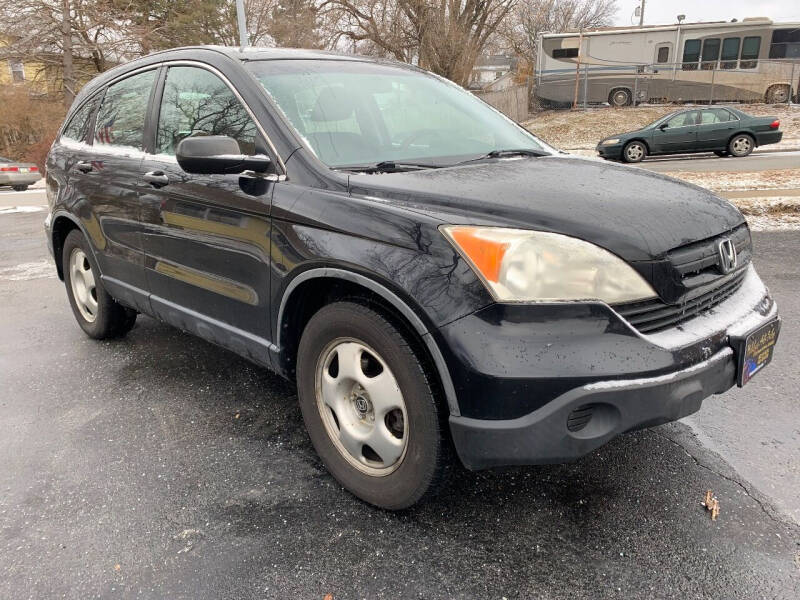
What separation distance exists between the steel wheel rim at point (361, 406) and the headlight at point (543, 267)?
1.76 ft

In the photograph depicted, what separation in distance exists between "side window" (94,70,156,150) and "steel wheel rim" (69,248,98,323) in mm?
876

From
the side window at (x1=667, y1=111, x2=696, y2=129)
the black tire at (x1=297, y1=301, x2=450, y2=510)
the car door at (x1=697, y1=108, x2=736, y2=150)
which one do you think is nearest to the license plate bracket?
the black tire at (x1=297, y1=301, x2=450, y2=510)

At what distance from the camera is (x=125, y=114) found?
12.3 ft

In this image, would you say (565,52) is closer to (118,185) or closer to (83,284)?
(83,284)

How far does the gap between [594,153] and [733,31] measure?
39.0ft

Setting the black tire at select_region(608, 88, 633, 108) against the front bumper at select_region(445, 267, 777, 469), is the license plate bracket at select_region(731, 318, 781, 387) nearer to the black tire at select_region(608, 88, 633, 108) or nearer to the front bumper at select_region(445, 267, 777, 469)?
the front bumper at select_region(445, 267, 777, 469)

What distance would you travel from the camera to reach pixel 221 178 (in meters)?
2.81

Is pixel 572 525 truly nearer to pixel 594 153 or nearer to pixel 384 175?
pixel 384 175

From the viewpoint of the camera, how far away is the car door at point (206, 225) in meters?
2.71

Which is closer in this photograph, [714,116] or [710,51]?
[714,116]

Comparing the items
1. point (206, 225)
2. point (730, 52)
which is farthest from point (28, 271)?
point (730, 52)

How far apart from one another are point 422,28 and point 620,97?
9627mm

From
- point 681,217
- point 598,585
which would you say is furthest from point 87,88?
point 598,585

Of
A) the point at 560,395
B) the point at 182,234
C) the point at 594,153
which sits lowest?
the point at 594,153
